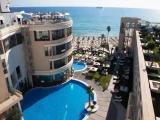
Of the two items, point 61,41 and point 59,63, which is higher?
point 61,41

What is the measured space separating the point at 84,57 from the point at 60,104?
27.2 m

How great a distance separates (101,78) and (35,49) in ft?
53.2

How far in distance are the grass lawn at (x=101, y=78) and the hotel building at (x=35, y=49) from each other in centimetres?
614

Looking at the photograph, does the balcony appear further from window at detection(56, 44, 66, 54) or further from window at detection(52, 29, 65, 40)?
window at detection(52, 29, 65, 40)

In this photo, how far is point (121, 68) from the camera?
48.4 meters

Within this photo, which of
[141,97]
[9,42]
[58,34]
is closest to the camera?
[141,97]

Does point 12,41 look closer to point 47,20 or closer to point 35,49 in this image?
point 35,49

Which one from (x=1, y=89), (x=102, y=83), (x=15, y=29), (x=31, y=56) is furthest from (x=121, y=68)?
(x=1, y=89)

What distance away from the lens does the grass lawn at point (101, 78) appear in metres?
39.8

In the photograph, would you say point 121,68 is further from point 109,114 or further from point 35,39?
A: point 35,39

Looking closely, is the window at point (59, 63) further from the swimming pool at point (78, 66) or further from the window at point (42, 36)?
the swimming pool at point (78, 66)

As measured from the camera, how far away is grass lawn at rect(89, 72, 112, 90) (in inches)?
1566

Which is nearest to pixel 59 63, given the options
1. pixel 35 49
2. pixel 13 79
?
pixel 35 49

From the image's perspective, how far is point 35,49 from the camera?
1410 inches
